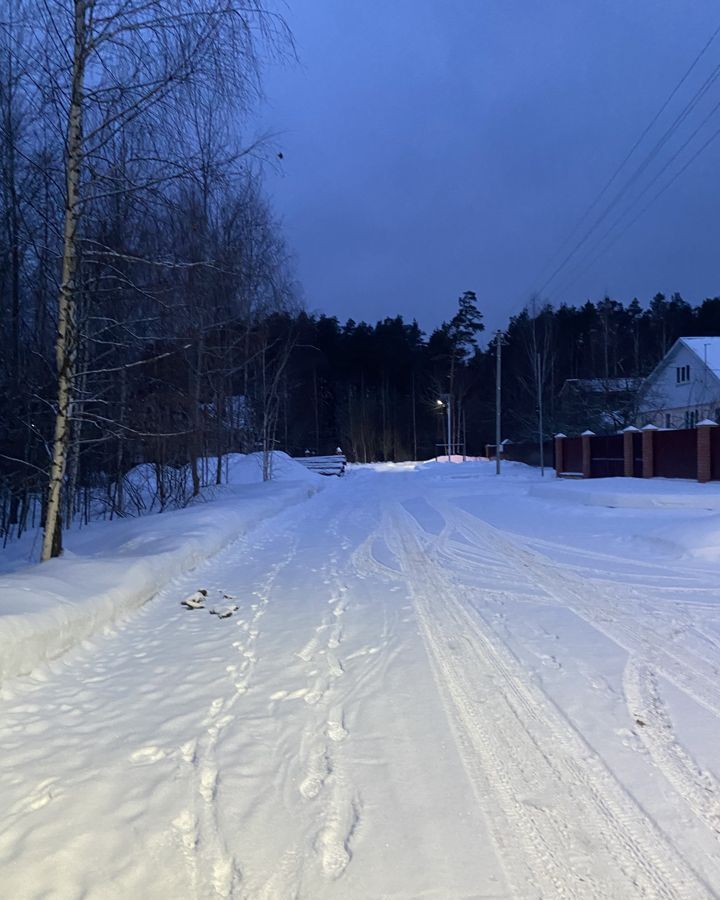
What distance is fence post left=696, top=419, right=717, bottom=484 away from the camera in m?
18.5

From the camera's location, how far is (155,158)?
7.47 m

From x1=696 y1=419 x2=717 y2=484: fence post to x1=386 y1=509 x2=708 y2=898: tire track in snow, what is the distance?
1577 centimetres

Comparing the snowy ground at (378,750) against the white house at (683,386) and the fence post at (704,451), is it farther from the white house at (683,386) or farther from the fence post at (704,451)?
the white house at (683,386)

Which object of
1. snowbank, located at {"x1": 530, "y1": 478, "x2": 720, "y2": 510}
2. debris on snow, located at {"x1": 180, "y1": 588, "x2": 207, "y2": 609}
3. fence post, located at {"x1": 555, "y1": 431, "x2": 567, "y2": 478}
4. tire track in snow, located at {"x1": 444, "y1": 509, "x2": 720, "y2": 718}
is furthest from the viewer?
fence post, located at {"x1": 555, "y1": 431, "x2": 567, "y2": 478}

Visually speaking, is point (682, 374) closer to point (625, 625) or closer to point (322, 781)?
point (625, 625)

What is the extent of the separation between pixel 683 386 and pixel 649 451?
20.8 m

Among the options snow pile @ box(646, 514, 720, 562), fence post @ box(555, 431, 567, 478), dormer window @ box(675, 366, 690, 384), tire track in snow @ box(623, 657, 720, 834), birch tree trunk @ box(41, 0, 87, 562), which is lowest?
tire track in snow @ box(623, 657, 720, 834)

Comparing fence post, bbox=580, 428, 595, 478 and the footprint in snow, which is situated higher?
fence post, bbox=580, 428, 595, 478

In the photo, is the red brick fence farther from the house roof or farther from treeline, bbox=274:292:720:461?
treeline, bbox=274:292:720:461

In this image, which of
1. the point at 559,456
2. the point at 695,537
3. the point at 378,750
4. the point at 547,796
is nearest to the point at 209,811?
the point at 378,750

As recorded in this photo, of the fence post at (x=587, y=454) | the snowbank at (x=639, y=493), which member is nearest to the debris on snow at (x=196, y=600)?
the snowbank at (x=639, y=493)

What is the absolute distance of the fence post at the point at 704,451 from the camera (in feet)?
60.6

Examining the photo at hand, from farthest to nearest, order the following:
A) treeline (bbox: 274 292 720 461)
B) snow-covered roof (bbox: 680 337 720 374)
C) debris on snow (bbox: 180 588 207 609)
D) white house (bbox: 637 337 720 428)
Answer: treeline (bbox: 274 292 720 461) → snow-covered roof (bbox: 680 337 720 374) → white house (bbox: 637 337 720 428) → debris on snow (bbox: 180 588 207 609)

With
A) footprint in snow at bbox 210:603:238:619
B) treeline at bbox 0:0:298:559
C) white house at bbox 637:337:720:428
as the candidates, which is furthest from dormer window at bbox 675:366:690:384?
footprint in snow at bbox 210:603:238:619
